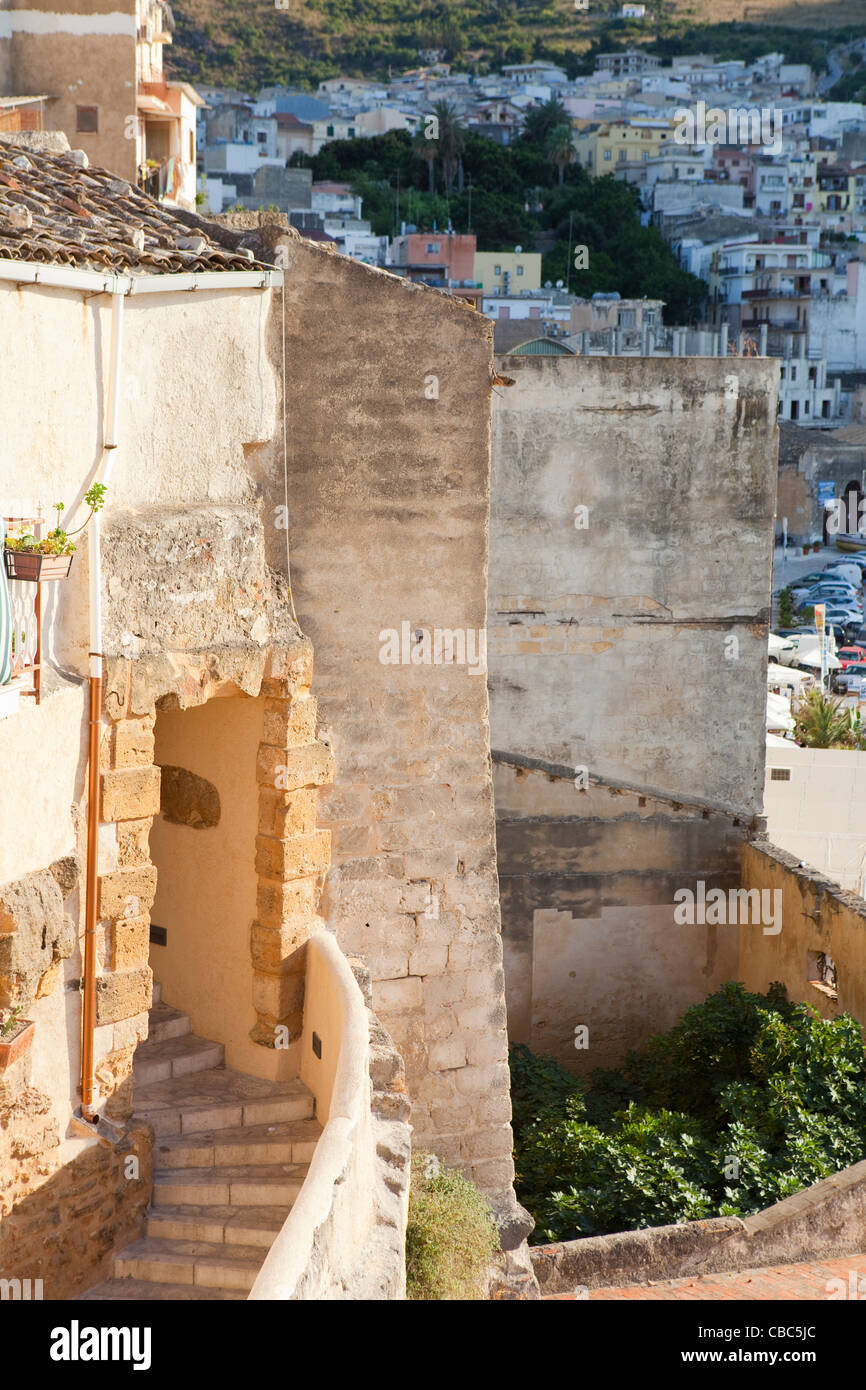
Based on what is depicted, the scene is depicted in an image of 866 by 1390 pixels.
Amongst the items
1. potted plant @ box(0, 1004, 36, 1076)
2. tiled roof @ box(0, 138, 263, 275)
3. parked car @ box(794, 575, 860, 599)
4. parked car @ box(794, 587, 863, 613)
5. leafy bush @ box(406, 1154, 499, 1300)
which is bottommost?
leafy bush @ box(406, 1154, 499, 1300)

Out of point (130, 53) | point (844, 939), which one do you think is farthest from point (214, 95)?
point (844, 939)

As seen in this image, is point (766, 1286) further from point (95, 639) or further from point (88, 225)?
point (88, 225)

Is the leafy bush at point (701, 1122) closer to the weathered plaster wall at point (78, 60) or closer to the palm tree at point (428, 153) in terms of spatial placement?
the weathered plaster wall at point (78, 60)

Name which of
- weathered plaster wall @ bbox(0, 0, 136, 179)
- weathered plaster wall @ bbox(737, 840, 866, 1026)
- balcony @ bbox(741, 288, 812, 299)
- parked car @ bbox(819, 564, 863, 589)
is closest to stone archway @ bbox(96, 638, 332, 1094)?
weathered plaster wall @ bbox(737, 840, 866, 1026)

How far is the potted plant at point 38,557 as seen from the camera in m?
8.04

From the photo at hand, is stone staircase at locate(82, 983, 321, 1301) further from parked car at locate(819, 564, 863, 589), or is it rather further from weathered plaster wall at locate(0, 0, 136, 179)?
parked car at locate(819, 564, 863, 589)

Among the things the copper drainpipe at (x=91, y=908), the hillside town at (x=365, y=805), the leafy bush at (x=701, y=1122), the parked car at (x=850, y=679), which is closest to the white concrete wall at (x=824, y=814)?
the hillside town at (x=365, y=805)

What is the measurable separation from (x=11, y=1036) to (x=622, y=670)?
10723 mm

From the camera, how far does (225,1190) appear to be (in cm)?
956

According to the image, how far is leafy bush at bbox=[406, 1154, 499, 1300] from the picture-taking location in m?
9.62

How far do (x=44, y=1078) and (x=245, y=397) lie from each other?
4.17 metres

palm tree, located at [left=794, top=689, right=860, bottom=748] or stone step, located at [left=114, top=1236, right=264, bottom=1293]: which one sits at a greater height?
palm tree, located at [left=794, top=689, right=860, bottom=748]

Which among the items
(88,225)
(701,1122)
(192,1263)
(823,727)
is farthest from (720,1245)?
(823,727)
